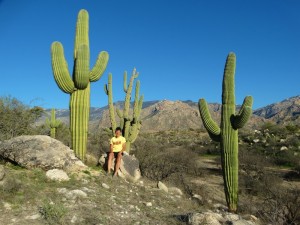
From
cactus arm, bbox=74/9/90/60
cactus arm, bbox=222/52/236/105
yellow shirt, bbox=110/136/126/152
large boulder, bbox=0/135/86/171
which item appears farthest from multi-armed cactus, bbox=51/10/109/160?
cactus arm, bbox=222/52/236/105

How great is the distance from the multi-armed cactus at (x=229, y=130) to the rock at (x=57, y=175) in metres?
3.81

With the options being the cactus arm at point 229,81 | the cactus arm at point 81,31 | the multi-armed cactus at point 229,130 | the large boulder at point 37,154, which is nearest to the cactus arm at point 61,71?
the cactus arm at point 81,31

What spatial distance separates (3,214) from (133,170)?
4338 mm

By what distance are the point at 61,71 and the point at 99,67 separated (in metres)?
1.19

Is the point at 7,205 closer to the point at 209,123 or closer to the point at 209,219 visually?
the point at 209,219

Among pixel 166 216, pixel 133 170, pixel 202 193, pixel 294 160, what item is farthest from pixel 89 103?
pixel 294 160

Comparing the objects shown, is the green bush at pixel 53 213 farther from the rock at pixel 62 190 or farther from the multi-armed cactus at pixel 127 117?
the multi-armed cactus at pixel 127 117

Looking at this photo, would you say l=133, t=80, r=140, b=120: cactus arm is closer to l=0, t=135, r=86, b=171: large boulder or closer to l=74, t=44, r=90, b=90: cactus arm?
l=74, t=44, r=90, b=90: cactus arm

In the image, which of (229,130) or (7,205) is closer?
(7,205)

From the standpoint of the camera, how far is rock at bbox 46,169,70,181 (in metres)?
7.61

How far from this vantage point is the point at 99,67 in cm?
1063

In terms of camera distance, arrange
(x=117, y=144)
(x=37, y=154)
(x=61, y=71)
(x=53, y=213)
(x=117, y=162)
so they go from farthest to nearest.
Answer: (x=61, y=71), (x=117, y=144), (x=117, y=162), (x=37, y=154), (x=53, y=213)

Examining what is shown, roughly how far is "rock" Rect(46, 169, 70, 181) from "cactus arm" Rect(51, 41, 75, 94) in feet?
9.32

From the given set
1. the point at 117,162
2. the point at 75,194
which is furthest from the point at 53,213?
the point at 117,162
